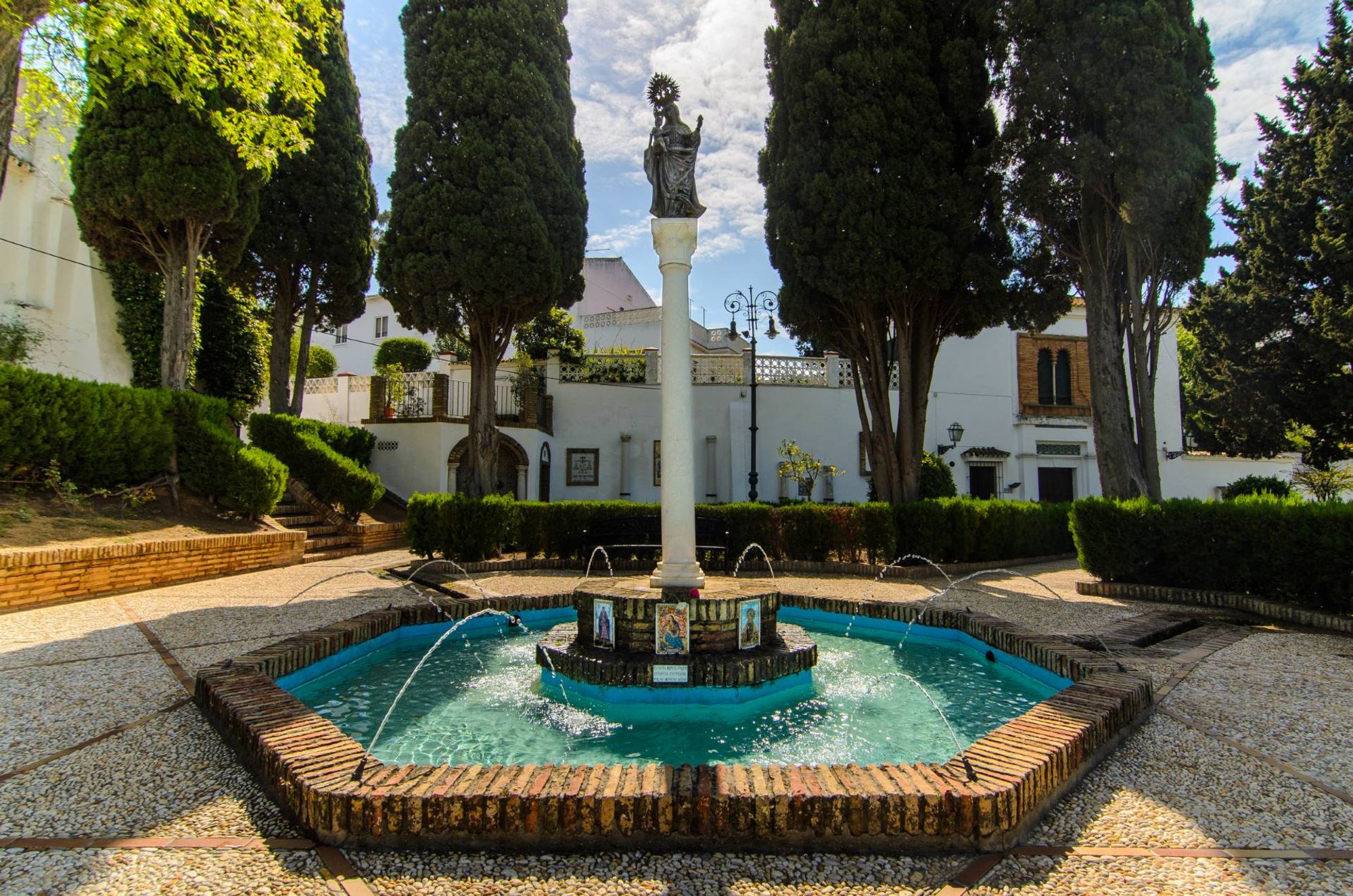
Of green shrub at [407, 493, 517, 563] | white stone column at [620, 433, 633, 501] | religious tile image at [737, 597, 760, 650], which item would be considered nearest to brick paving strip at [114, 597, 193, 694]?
religious tile image at [737, 597, 760, 650]

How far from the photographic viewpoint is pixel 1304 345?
17.1 meters

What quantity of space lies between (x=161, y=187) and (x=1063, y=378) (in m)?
24.8

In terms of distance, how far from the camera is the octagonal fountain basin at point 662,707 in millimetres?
3982

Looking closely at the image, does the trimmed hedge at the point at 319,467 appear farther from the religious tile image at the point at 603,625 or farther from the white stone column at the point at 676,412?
the religious tile image at the point at 603,625

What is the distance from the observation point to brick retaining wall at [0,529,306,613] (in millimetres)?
7473

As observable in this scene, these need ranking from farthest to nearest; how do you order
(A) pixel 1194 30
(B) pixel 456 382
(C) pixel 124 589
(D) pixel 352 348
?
(D) pixel 352 348
(B) pixel 456 382
(A) pixel 1194 30
(C) pixel 124 589

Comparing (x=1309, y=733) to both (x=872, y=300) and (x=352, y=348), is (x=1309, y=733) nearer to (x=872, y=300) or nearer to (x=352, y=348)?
(x=872, y=300)

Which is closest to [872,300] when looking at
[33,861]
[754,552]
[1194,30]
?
[754,552]

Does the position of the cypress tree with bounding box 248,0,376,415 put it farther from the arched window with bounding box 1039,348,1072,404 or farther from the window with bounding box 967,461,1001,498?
the arched window with bounding box 1039,348,1072,404

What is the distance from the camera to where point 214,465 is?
11.6 metres

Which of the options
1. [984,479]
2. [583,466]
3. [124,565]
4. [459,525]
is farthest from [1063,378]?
[124,565]

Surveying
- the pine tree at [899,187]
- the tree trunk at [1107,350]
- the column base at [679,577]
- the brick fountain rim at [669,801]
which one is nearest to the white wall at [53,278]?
the pine tree at [899,187]

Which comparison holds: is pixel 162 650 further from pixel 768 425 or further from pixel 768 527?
pixel 768 425

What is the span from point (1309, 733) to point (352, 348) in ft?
123
